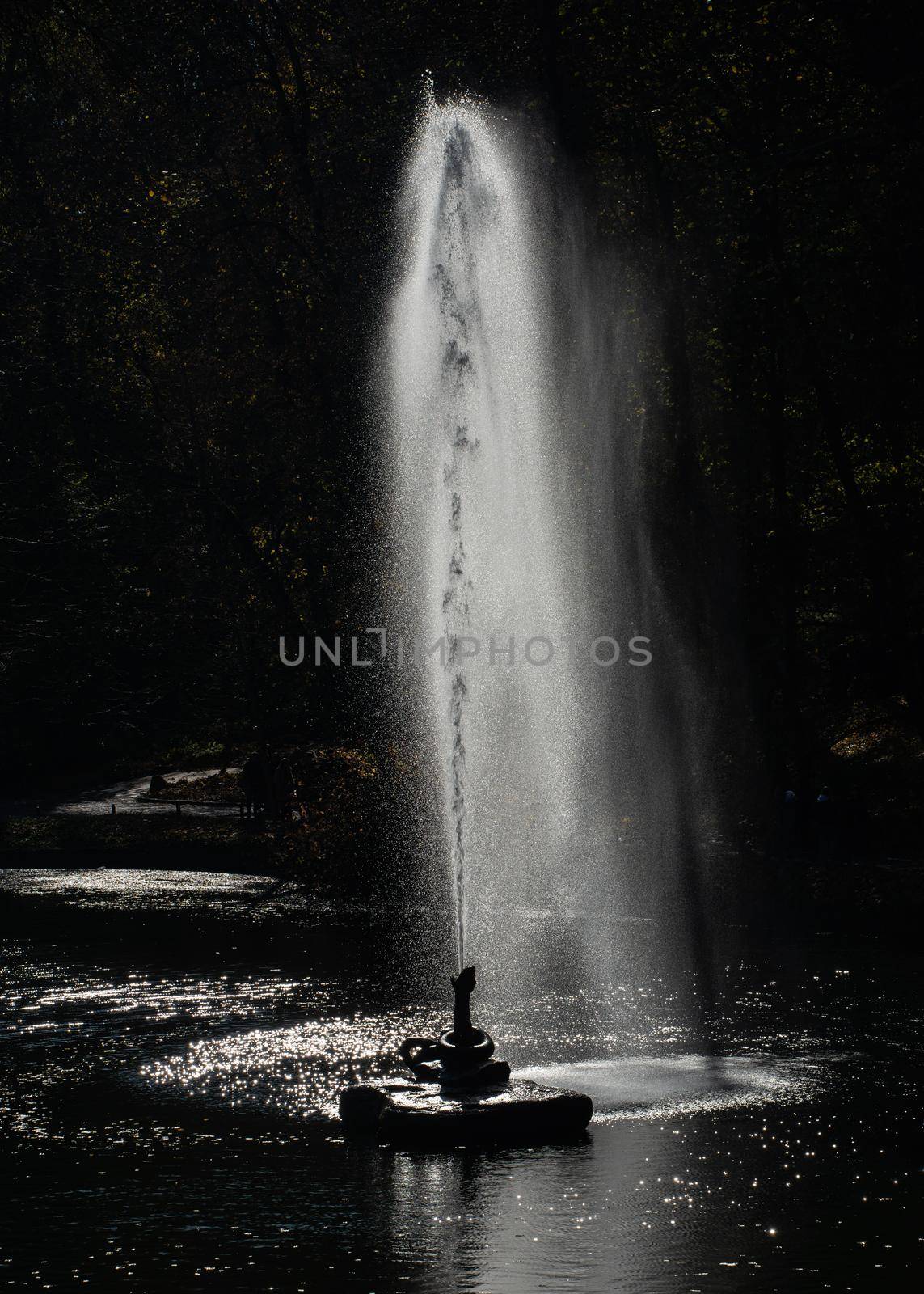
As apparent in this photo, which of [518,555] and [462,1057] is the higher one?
[518,555]

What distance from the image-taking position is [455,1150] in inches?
391

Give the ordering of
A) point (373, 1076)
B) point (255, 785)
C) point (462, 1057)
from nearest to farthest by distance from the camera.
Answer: point (462, 1057) < point (373, 1076) < point (255, 785)

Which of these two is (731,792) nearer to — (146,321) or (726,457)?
(726,457)

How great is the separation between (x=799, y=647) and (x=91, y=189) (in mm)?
19004

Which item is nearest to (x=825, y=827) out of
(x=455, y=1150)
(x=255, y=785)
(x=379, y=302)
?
(x=379, y=302)

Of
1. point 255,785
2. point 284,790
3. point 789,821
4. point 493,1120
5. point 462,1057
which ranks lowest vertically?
point 493,1120

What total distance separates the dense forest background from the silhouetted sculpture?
9.97m

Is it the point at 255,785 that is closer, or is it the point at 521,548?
the point at 521,548

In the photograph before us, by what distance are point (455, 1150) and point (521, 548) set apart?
49.5 feet

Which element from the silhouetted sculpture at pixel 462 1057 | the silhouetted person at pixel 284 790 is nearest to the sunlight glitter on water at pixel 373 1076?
the silhouetted sculpture at pixel 462 1057

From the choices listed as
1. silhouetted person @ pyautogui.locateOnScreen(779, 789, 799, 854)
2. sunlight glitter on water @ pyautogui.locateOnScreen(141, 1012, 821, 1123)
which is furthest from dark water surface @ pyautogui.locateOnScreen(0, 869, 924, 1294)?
silhouetted person @ pyautogui.locateOnScreen(779, 789, 799, 854)

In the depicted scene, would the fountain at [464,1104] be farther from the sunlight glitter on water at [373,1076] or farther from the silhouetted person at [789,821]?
the silhouetted person at [789,821]

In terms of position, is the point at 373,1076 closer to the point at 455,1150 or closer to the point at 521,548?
the point at 455,1150

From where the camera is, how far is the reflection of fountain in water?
22.3m
